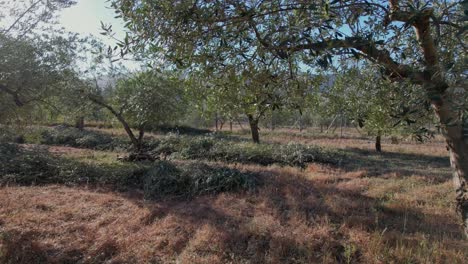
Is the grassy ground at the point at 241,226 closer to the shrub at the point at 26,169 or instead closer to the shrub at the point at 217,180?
the shrub at the point at 217,180

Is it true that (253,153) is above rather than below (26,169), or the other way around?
above

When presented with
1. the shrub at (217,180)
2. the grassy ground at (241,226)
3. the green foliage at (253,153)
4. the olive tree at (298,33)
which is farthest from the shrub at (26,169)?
the olive tree at (298,33)

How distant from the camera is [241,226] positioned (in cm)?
555

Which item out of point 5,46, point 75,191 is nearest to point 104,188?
point 75,191

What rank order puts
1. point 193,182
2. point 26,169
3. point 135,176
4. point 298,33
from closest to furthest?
point 298,33, point 193,182, point 135,176, point 26,169

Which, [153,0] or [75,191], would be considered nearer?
[153,0]

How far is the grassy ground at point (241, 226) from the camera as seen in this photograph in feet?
14.8

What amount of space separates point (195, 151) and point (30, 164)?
7322 millimetres

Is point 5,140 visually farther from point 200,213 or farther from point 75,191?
point 200,213

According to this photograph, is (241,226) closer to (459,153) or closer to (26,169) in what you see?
(459,153)

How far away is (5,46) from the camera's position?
6.95 m

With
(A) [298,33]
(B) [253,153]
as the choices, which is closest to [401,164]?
(B) [253,153]

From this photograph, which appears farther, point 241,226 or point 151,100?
point 151,100

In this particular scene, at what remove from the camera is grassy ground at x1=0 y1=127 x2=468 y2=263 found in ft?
14.8
